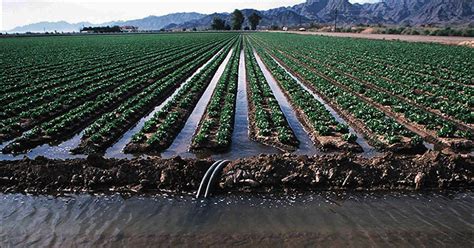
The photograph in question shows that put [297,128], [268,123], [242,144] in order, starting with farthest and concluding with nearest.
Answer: [297,128]
[268,123]
[242,144]

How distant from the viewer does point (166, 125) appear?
47.4 ft

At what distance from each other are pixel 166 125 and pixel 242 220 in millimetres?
6940

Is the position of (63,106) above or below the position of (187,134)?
above

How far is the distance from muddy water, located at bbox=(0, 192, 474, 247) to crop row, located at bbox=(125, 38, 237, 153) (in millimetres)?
3364

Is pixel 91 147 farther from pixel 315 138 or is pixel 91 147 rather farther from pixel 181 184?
pixel 315 138

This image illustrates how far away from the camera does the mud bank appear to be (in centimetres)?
998

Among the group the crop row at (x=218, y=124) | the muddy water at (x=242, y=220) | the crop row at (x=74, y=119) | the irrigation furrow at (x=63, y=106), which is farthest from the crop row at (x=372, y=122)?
the irrigation furrow at (x=63, y=106)

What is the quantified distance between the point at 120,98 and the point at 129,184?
1111 cm

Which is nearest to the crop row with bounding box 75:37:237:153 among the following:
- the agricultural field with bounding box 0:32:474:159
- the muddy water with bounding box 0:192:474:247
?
the agricultural field with bounding box 0:32:474:159

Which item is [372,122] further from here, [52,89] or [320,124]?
[52,89]

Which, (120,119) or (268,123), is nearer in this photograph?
(268,123)

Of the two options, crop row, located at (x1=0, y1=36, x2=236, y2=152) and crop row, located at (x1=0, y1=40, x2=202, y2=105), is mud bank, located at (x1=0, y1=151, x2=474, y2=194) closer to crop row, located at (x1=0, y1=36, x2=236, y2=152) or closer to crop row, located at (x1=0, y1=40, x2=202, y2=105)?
crop row, located at (x1=0, y1=36, x2=236, y2=152)

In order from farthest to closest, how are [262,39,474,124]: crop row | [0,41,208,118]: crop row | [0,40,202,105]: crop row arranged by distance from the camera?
[0,40,202,105]: crop row → [0,41,208,118]: crop row → [262,39,474,124]: crop row

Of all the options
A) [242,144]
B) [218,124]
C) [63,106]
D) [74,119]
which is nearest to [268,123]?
[242,144]
